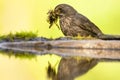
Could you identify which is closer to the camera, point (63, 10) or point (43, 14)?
point (63, 10)

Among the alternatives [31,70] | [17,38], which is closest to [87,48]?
[17,38]

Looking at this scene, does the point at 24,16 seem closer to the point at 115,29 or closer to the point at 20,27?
the point at 20,27

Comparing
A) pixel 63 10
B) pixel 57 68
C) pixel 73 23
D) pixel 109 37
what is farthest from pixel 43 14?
pixel 57 68

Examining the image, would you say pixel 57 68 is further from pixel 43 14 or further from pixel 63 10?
pixel 43 14

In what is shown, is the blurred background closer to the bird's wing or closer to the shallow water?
the bird's wing

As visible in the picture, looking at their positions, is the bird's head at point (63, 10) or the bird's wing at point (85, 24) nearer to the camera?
the bird's wing at point (85, 24)

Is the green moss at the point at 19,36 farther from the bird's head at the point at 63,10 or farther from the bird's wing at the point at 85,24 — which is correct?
the bird's wing at the point at 85,24

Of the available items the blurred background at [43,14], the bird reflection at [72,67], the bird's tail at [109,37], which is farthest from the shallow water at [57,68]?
the blurred background at [43,14]
